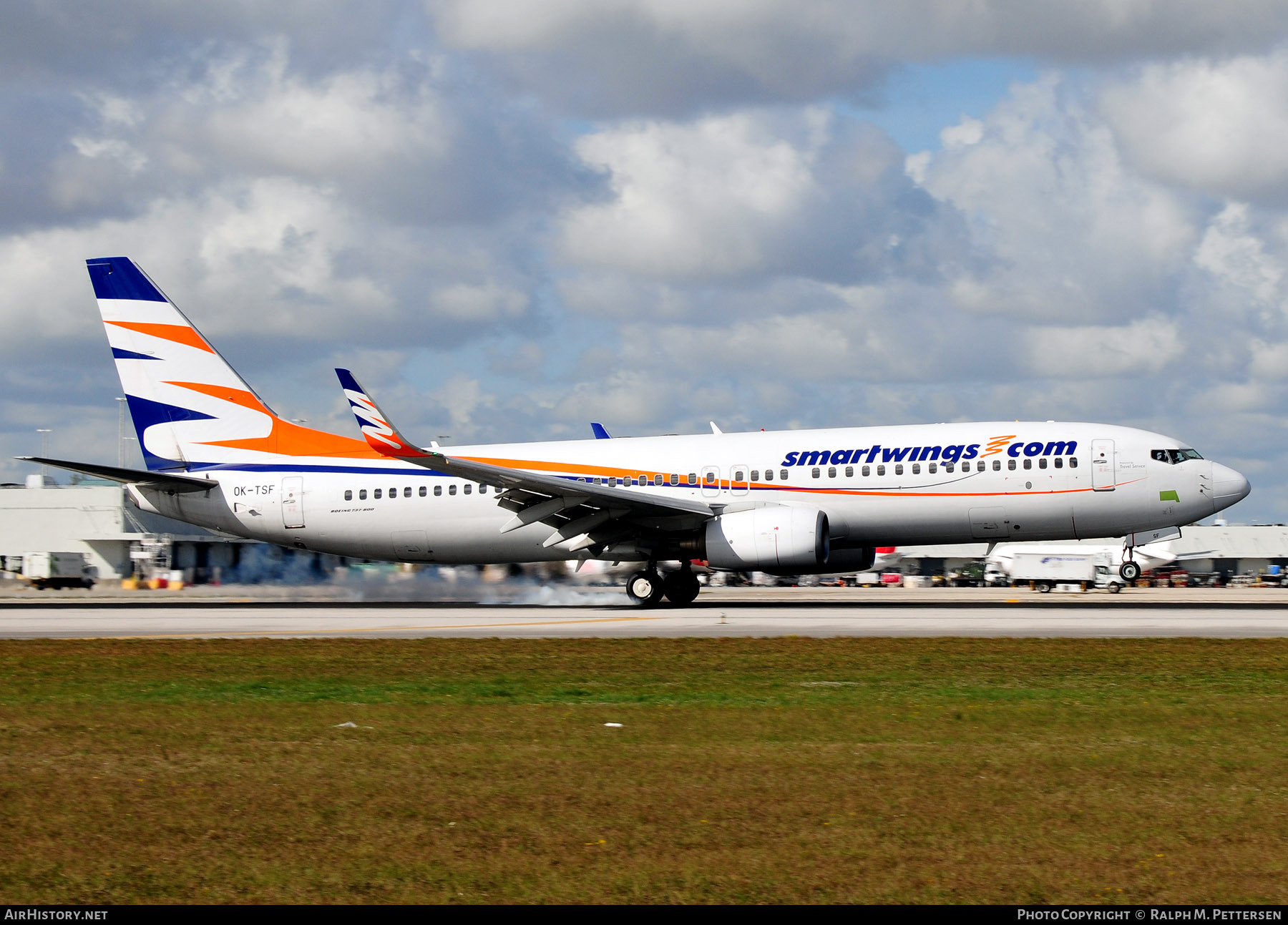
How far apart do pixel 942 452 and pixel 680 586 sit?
8.40 m

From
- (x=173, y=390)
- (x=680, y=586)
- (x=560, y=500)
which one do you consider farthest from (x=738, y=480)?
Result: (x=173, y=390)

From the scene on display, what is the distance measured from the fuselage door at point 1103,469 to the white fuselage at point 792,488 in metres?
0.04

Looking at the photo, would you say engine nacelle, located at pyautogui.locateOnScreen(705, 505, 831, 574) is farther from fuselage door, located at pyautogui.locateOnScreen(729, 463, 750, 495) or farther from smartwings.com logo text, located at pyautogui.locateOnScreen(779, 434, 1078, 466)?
smartwings.com logo text, located at pyautogui.locateOnScreen(779, 434, 1078, 466)

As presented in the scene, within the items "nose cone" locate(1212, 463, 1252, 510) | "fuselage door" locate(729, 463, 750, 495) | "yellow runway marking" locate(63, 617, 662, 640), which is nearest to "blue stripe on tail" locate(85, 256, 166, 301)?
"yellow runway marking" locate(63, 617, 662, 640)

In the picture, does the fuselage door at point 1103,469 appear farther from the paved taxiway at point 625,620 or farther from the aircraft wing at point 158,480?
the aircraft wing at point 158,480

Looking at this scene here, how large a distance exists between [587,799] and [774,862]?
192cm

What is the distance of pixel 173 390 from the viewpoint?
120ft

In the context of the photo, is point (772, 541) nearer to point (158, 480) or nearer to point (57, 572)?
point (158, 480)

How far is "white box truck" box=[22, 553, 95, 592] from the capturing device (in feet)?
196

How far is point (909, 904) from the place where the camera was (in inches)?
231

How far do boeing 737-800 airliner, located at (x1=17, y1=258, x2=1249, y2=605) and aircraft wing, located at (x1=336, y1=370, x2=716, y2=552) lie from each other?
0.07 meters

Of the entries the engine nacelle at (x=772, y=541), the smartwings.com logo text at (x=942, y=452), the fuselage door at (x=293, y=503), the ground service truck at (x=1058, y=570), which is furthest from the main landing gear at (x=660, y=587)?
the ground service truck at (x=1058, y=570)

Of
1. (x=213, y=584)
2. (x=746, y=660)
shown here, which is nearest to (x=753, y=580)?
(x=213, y=584)

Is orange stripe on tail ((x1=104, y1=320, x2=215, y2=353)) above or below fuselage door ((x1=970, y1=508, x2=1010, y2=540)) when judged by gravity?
above
